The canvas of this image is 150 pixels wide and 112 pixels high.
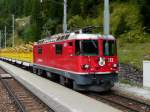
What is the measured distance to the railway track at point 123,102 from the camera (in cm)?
1624

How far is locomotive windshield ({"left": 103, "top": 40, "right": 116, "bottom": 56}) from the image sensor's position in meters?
21.2

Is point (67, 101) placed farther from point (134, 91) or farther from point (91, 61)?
point (134, 91)

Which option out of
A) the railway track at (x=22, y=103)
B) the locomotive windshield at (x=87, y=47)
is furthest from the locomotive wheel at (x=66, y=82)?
the locomotive windshield at (x=87, y=47)

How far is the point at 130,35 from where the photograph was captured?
1692 inches

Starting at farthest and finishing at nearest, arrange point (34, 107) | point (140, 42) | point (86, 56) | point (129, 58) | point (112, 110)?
point (140, 42) < point (129, 58) < point (86, 56) < point (34, 107) < point (112, 110)

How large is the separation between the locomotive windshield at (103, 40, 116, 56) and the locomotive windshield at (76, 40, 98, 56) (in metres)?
0.47

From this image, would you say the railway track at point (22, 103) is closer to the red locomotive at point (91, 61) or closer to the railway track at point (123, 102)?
the red locomotive at point (91, 61)

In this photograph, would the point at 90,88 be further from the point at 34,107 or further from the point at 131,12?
the point at 131,12

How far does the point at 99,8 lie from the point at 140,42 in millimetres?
23851

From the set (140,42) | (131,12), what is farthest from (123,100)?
(131,12)

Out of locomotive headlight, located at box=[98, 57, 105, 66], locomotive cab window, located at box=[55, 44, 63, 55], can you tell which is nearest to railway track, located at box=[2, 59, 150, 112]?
locomotive headlight, located at box=[98, 57, 105, 66]

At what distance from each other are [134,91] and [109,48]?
2.49 metres

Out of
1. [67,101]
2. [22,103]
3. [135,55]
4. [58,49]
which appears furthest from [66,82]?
[135,55]

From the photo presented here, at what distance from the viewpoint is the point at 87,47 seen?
20953 mm
